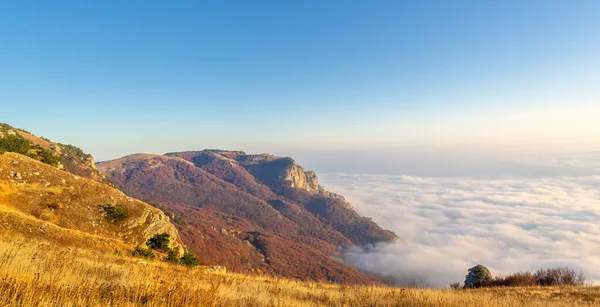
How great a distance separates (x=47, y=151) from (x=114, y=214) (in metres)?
23.1

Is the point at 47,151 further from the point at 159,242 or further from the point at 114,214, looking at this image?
the point at 159,242

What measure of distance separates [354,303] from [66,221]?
2579cm

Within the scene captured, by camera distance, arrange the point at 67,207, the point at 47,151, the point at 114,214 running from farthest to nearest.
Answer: the point at 47,151 < the point at 114,214 < the point at 67,207

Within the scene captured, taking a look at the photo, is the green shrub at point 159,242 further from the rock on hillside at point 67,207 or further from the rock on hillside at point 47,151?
the rock on hillside at point 47,151

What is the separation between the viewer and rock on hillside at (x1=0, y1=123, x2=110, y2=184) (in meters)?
31.6

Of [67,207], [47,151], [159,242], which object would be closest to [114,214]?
[67,207]

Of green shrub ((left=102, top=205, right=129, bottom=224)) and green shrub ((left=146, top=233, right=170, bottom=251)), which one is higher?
green shrub ((left=102, top=205, right=129, bottom=224))

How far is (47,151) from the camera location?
38.3 metres

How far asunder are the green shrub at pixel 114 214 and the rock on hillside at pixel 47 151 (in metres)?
10.8

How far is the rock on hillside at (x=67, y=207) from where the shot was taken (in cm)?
2008

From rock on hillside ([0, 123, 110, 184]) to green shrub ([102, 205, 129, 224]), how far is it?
10791 mm

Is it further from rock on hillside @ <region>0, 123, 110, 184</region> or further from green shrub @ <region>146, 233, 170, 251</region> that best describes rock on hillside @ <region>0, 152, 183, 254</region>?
rock on hillside @ <region>0, 123, 110, 184</region>

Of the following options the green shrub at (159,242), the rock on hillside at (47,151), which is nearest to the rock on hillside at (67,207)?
the green shrub at (159,242)

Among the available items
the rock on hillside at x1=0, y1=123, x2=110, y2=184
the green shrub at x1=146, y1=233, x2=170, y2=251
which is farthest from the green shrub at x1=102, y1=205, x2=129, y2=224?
the rock on hillside at x1=0, y1=123, x2=110, y2=184
